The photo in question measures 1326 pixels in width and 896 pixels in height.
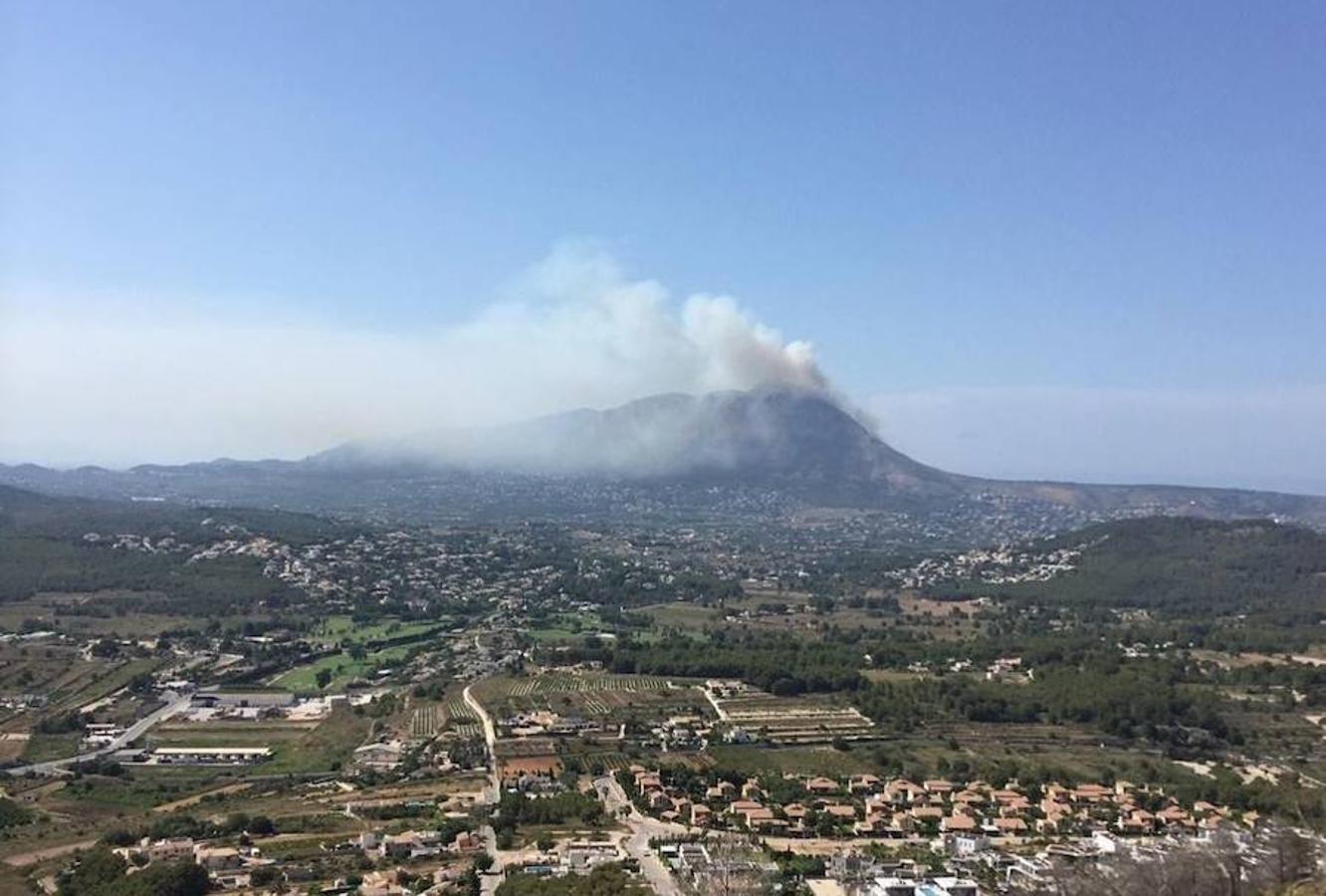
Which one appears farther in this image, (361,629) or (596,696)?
(361,629)

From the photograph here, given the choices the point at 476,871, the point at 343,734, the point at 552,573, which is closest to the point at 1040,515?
the point at 552,573

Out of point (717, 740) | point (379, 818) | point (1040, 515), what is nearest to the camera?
point (379, 818)

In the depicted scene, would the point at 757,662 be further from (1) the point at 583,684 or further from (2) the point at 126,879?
(2) the point at 126,879

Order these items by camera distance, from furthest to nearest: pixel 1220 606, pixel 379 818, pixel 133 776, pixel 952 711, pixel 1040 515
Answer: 1. pixel 1040 515
2. pixel 1220 606
3. pixel 952 711
4. pixel 133 776
5. pixel 379 818

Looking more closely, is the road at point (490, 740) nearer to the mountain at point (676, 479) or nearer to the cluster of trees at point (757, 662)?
the cluster of trees at point (757, 662)

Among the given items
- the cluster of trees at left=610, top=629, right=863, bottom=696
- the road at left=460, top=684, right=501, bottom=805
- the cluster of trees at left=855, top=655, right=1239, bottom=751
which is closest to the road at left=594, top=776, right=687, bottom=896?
the road at left=460, top=684, right=501, bottom=805

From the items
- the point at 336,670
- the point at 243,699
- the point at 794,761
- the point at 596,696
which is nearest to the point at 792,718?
the point at 794,761

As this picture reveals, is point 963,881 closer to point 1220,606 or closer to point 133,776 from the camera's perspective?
point 133,776
